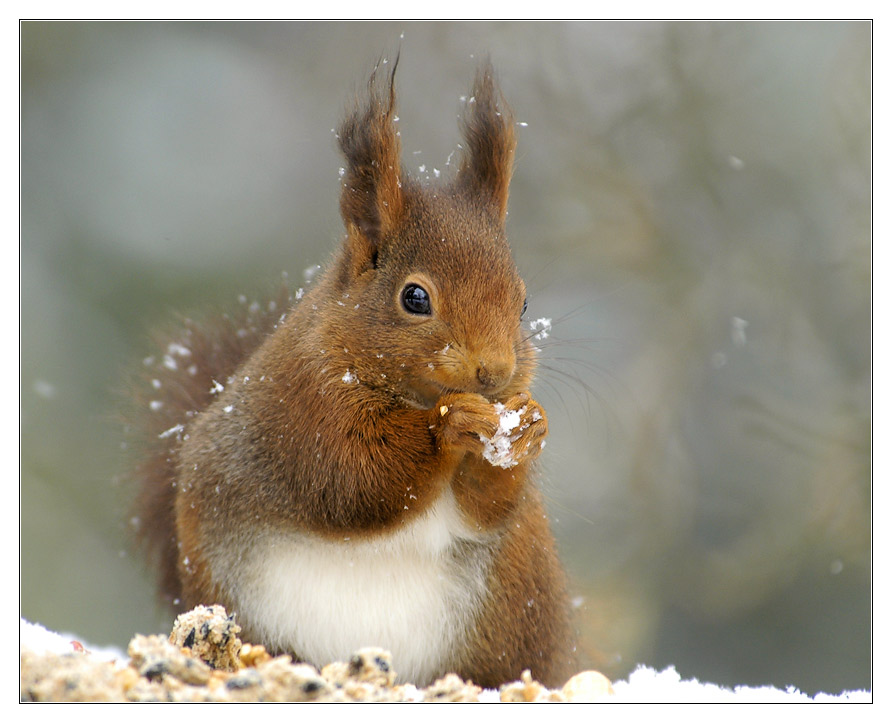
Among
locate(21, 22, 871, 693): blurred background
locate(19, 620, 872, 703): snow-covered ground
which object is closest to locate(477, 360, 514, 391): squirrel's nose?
locate(19, 620, 872, 703): snow-covered ground

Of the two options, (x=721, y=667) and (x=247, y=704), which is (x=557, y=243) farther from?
(x=247, y=704)

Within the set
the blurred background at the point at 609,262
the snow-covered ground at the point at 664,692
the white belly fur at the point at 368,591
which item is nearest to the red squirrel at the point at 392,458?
the white belly fur at the point at 368,591

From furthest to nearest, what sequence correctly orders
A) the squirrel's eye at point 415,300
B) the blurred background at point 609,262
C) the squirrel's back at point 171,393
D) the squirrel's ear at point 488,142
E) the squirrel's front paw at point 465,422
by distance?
1. the blurred background at point 609,262
2. the squirrel's back at point 171,393
3. the squirrel's ear at point 488,142
4. the squirrel's eye at point 415,300
5. the squirrel's front paw at point 465,422

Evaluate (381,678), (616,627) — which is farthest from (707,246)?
(381,678)

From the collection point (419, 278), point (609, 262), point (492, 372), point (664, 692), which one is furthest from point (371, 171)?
point (609, 262)

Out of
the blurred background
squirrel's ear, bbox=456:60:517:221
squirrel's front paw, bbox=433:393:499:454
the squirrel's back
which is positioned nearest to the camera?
squirrel's front paw, bbox=433:393:499:454

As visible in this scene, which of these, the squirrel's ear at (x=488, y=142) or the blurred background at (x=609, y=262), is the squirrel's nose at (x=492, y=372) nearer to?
the squirrel's ear at (x=488, y=142)

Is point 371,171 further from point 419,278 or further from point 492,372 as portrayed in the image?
point 492,372

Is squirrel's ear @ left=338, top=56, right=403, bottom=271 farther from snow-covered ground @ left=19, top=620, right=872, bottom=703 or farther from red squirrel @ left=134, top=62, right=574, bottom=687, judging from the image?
snow-covered ground @ left=19, top=620, right=872, bottom=703
